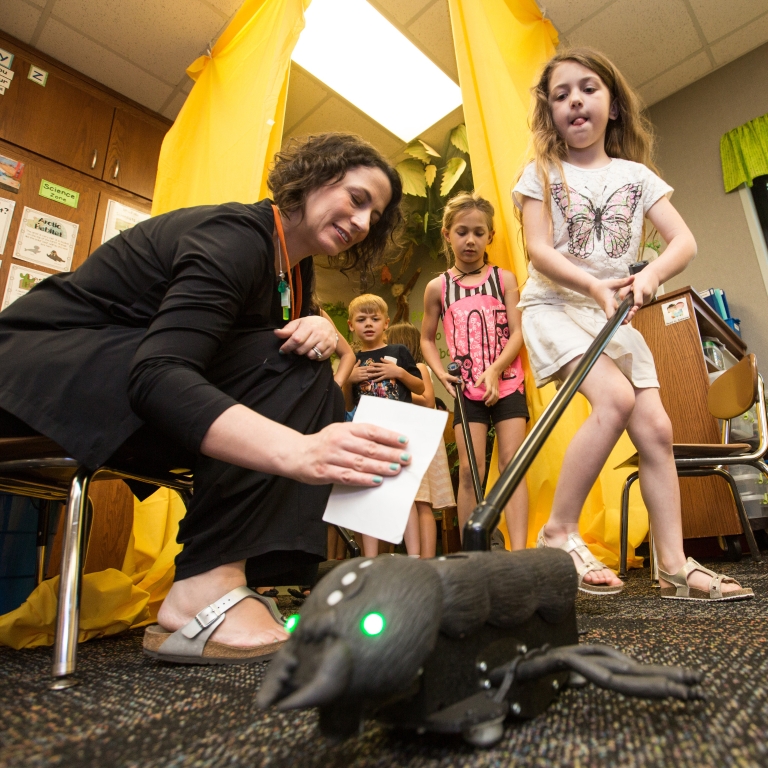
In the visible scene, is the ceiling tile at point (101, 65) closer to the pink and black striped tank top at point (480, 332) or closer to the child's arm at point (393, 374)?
the child's arm at point (393, 374)

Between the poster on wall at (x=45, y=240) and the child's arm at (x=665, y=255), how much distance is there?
2253 mm

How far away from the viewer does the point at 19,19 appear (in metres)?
2.34

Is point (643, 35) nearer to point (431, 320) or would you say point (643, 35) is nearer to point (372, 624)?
point (431, 320)

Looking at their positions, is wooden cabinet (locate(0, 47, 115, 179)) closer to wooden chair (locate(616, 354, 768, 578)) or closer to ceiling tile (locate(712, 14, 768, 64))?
wooden chair (locate(616, 354, 768, 578))

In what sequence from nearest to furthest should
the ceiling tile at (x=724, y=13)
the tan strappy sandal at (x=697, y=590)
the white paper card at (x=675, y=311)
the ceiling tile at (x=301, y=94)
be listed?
the tan strappy sandal at (x=697, y=590) < the white paper card at (x=675, y=311) < the ceiling tile at (x=724, y=13) < the ceiling tile at (x=301, y=94)

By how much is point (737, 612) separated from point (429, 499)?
1246 mm

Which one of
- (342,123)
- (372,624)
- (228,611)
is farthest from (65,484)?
(342,123)

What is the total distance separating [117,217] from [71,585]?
7.58 ft

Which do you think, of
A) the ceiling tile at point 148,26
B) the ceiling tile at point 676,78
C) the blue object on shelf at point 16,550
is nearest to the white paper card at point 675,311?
the ceiling tile at point 676,78

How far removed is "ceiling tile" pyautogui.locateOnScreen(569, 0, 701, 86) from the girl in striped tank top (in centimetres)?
144

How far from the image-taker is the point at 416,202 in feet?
10.6

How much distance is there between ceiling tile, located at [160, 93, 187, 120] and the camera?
276cm

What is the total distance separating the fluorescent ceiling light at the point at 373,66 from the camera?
7.90 feet

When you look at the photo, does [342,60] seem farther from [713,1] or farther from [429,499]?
[429,499]
